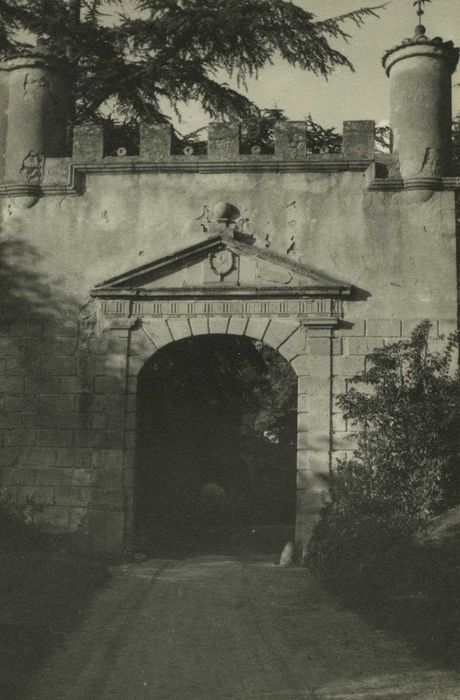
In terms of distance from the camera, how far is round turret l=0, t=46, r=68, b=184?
10.6 meters

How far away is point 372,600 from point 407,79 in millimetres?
6607

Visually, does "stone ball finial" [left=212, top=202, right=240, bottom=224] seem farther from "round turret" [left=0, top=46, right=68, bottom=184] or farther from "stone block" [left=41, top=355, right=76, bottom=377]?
"stone block" [left=41, top=355, right=76, bottom=377]

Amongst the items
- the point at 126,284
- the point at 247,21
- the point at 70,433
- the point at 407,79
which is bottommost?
the point at 70,433

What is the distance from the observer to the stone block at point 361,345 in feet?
32.4

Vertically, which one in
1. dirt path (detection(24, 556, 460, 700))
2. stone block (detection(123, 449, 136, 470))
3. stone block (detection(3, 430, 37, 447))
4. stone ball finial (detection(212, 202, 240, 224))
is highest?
stone ball finial (detection(212, 202, 240, 224))

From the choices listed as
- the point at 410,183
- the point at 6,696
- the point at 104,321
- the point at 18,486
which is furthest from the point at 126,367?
the point at 6,696

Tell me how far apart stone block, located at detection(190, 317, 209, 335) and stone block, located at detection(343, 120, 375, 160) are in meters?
2.72

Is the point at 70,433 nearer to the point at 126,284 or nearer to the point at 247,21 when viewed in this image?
the point at 126,284

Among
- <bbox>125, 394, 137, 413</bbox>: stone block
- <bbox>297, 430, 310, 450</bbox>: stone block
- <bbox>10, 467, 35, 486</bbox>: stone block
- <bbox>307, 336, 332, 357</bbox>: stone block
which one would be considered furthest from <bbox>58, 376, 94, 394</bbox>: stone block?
<bbox>307, 336, 332, 357</bbox>: stone block

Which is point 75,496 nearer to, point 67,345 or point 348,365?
point 67,345

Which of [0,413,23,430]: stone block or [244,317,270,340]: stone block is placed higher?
[244,317,270,340]: stone block

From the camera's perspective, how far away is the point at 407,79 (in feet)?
33.8

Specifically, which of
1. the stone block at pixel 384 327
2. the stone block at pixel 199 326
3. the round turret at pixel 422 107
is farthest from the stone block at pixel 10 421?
the round turret at pixel 422 107

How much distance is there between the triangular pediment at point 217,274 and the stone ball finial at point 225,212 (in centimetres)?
28
